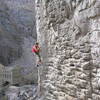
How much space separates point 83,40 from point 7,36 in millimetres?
17337

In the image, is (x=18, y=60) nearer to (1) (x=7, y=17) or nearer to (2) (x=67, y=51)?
(1) (x=7, y=17)

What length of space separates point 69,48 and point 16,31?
1793 centimetres

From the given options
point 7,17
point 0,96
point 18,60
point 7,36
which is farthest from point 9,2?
point 0,96

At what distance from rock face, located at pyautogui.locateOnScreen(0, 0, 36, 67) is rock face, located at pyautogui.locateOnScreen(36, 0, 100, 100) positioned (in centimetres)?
1306

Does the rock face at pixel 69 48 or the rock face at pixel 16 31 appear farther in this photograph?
the rock face at pixel 16 31

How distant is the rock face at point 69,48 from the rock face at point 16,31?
1306 centimetres

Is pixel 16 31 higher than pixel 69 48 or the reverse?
higher

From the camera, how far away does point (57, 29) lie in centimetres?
564

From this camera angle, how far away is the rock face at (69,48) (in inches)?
167

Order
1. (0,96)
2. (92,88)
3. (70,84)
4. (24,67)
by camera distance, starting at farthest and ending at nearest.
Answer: (24,67) → (0,96) → (70,84) → (92,88)

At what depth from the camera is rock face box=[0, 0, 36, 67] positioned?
67.0 feet

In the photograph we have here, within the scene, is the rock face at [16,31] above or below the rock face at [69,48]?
above

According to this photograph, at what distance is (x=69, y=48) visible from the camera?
5.05m

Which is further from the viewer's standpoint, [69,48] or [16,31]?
[16,31]
